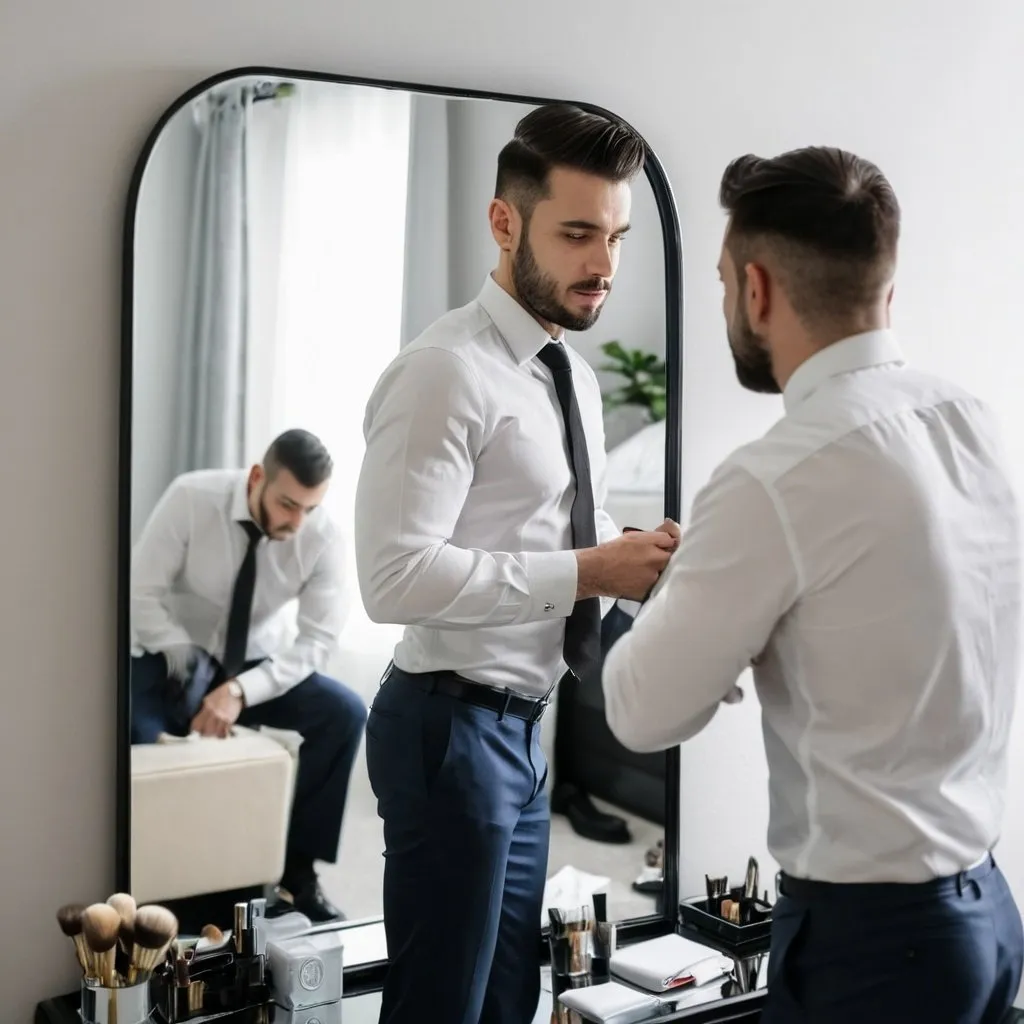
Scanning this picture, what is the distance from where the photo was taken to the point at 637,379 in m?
2.38

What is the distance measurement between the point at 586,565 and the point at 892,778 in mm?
655

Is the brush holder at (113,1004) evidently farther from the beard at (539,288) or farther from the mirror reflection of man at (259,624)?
the beard at (539,288)

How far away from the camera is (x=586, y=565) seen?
5.91 ft

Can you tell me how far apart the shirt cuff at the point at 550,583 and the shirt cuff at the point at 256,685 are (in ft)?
1.82

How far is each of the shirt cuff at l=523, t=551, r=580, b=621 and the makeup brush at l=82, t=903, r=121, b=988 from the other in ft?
2.44

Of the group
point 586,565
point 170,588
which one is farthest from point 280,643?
point 586,565

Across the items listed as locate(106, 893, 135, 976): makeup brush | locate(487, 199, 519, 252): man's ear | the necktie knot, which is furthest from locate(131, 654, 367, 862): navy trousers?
locate(487, 199, 519, 252): man's ear

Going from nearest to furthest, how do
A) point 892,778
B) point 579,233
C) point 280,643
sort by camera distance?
point 892,778 → point 579,233 → point 280,643

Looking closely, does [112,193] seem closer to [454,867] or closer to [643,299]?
[643,299]

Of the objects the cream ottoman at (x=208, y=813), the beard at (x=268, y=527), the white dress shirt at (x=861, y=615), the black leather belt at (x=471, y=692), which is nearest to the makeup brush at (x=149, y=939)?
the cream ottoman at (x=208, y=813)

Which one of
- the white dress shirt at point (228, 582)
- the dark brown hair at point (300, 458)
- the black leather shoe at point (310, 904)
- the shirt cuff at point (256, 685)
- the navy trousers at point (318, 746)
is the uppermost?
the dark brown hair at point (300, 458)

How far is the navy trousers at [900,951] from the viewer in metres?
1.23

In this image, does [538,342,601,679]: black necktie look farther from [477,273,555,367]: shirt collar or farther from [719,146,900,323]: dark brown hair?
[719,146,900,323]: dark brown hair

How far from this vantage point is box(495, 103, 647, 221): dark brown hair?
199cm
